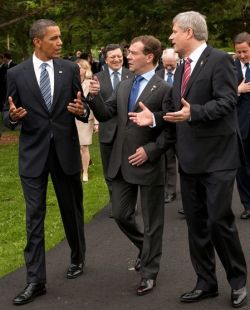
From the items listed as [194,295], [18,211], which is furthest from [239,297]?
[18,211]

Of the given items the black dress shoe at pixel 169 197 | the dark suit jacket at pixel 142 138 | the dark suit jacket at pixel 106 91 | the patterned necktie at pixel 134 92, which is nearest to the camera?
the dark suit jacket at pixel 142 138

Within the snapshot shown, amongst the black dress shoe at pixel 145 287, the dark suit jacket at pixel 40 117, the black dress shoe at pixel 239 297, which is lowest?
the black dress shoe at pixel 145 287

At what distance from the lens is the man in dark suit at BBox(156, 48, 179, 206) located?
34.6ft

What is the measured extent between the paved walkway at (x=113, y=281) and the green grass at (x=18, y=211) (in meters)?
0.41

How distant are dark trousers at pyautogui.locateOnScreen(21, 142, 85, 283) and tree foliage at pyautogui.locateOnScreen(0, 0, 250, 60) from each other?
12.3 metres

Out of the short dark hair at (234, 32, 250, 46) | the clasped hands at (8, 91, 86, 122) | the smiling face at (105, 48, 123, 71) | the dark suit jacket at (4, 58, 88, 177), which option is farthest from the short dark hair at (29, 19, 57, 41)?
the short dark hair at (234, 32, 250, 46)

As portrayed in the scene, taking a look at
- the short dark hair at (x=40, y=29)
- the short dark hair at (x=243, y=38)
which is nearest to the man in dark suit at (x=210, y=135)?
the short dark hair at (x=40, y=29)

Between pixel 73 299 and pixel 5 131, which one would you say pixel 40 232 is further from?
pixel 5 131

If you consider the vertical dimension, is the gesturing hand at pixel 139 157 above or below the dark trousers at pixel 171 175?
above

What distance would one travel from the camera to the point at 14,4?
20.8 meters

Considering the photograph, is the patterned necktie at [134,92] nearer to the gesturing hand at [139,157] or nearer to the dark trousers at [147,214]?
the gesturing hand at [139,157]

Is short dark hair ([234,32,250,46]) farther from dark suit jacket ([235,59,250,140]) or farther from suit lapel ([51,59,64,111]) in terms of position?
suit lapel ([51,59,64,111])

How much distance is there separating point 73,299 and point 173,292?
865mm

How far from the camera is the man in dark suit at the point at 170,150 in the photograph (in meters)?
10.5
